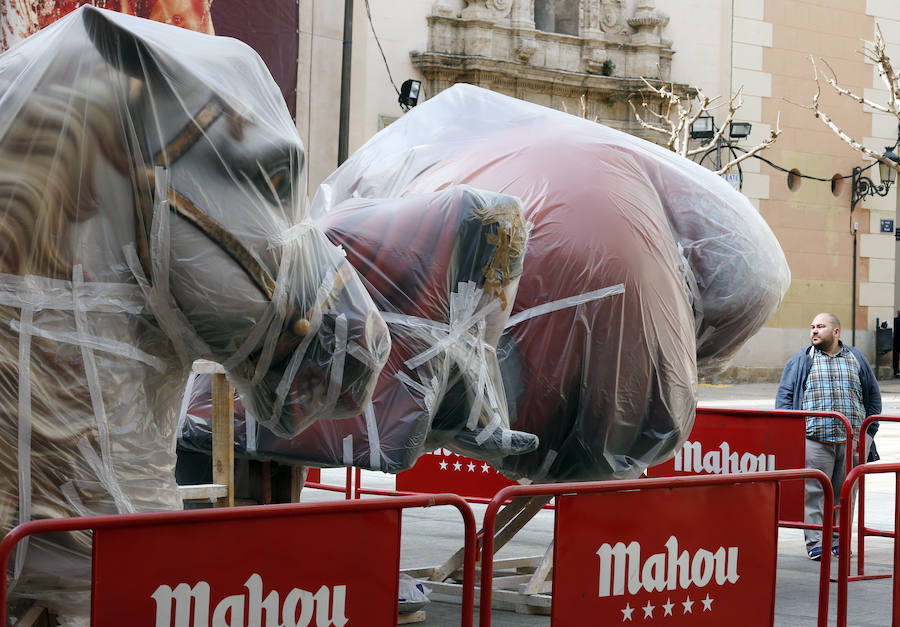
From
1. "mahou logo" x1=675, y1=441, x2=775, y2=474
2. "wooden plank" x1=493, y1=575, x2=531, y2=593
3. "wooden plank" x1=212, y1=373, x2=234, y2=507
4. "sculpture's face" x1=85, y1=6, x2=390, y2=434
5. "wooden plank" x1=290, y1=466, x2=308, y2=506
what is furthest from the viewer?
"mahou logo" x1=675, y1=441, x2=775, y2=474

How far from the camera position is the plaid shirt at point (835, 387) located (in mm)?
8555

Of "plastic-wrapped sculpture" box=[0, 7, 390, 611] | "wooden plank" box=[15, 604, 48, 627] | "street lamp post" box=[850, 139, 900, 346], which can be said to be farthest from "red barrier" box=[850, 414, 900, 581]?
"street lamp post" box=[850, 139, 900, 346]

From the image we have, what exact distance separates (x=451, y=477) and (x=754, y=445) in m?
2.01

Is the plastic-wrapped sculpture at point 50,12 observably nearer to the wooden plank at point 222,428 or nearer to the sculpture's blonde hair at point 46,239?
the wooden plank at point 222,428

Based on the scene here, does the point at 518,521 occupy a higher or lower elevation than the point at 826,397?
lower

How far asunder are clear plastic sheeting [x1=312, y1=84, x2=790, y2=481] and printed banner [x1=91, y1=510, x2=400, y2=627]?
71.4 inches

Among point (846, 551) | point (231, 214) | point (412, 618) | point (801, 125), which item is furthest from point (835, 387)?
point (801, 125)

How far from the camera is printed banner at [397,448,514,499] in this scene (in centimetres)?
843

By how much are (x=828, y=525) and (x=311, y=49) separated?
17693mm

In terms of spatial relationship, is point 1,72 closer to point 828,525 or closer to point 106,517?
point 106,517

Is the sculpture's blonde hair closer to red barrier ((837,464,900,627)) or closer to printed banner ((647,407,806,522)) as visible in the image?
red barrier ((837,464,900,627))

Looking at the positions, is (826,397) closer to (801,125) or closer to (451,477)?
(451,477)

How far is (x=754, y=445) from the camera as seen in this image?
8.23m

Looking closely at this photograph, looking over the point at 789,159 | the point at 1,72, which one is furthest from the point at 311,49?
the point at 1,72
